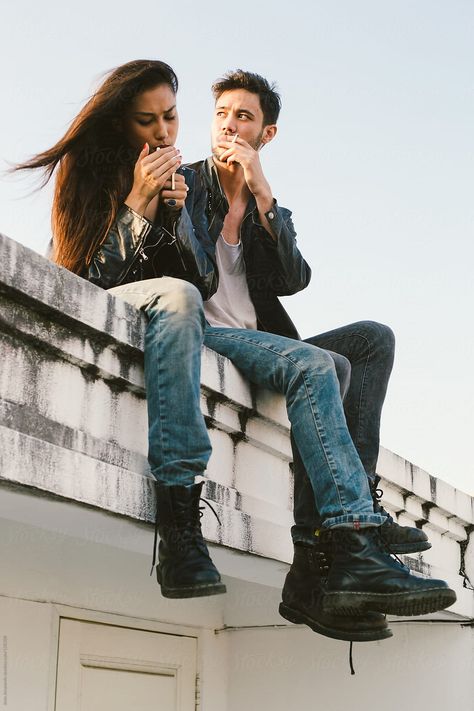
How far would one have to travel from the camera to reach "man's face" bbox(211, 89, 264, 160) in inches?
146

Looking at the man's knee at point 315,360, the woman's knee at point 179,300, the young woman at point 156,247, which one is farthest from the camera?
the man's knee at point 315,360

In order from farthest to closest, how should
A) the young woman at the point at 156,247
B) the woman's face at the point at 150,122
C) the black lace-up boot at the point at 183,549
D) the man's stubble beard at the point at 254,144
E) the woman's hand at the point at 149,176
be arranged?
the man's stubble beard at the point at 254,144
the woman's face at the point at 150,122
the woman's hand at the point at 149,176
the young woman at the point at 156,247
the black lace-up boot at the point at 183,549

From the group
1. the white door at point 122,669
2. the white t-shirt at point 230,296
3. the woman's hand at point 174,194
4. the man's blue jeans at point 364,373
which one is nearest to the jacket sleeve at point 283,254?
the white t-shirt at point 230,296

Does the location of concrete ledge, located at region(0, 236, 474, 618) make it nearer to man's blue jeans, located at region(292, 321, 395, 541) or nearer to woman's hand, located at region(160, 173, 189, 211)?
man's blue jeans, located at region(292, 321, 395, 541)

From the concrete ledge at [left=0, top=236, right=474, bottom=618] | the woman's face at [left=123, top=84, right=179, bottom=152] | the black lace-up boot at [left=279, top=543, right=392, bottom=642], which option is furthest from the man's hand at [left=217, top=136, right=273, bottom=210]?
the black lace-up boot at [left=279, top=543, right=392, bottom=642]

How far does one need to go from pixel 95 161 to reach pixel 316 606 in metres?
1.66

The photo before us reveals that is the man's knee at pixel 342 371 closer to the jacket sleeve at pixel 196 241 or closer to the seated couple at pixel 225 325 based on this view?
the seated couple at pixel 225 325

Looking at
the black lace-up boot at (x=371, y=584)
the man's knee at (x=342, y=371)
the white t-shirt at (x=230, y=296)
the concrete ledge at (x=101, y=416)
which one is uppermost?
the white t-shirt at (x=230, y=296)

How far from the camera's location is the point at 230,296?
357 cm

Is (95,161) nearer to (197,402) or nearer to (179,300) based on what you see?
(179,300)

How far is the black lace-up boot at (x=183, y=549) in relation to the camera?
2387 mm

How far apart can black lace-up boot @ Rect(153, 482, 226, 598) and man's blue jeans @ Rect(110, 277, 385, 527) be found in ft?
0.17

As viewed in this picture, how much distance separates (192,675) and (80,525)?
70.4 inches

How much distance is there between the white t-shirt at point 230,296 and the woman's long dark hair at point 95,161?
0.58 metres
